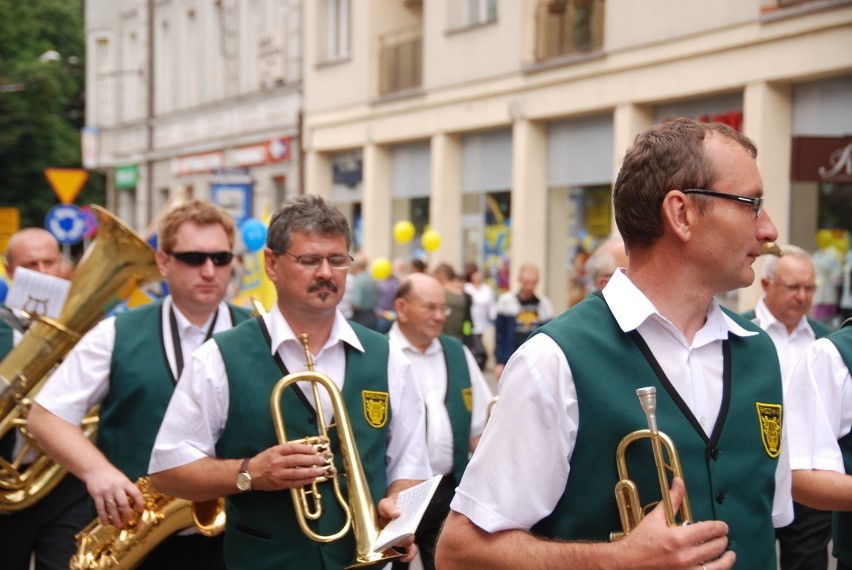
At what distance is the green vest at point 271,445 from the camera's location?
156 inches

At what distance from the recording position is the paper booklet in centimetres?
362

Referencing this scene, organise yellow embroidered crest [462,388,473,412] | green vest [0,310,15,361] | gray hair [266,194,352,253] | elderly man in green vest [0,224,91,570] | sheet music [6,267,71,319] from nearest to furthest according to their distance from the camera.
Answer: gray hair [266,194,352,253], elderly man in green vest [0,224,91,570], green vest [0,310,15,361], sheet music [6,267,71,319], yellow embroidered crest [462,388,473,412]

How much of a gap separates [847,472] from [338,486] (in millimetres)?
1524

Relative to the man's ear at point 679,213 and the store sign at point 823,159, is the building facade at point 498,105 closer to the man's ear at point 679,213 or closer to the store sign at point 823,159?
the store sign at point 823,159

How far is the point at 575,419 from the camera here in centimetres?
256

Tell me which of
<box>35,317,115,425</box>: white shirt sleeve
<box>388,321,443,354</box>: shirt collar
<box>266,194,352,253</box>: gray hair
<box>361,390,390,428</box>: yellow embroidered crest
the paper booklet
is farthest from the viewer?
<box>388,321,443,354</box>: shirt collar

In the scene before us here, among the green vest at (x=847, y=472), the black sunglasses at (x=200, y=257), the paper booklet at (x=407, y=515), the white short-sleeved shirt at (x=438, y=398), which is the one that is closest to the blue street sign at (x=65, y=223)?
the white short-sleeved shirt at (x=438, y=398)

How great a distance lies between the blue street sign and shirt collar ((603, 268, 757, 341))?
17.4 m

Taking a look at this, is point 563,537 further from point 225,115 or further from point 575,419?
point 225,115

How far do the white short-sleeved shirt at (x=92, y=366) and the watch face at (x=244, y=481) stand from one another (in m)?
1.13

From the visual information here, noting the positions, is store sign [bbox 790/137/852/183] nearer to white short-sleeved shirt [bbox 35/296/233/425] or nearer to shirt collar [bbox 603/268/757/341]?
white short-sleeved shirt [bbox 35/296/233/425]

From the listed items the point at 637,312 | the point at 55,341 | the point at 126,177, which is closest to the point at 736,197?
the point at 637,312

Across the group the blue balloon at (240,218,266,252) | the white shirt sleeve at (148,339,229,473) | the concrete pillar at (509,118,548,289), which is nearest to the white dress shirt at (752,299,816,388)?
the white shirt sleeve at (148,339,229,473)

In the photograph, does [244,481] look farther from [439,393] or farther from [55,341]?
[439,393]
